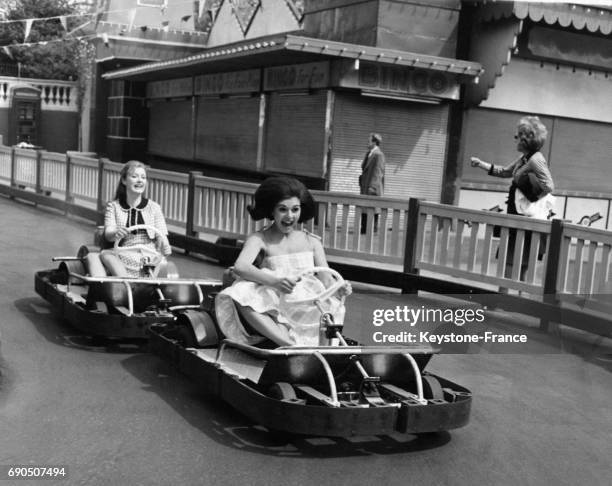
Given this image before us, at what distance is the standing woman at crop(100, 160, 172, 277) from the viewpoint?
7.57 m

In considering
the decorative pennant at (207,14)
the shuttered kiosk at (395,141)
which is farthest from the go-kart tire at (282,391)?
the decorative pennant at (207,14)

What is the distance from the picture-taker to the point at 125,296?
23.0 feet

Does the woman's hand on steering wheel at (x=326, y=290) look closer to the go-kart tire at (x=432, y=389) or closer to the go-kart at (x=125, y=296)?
the go-kart tire at (x=432, y=389)

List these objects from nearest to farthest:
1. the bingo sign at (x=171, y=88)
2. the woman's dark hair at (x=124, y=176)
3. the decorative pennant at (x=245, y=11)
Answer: the woman's dark hair at (x=124, y=176), the decorative pennant at (x=245, y=11), the bingo sign at (x=171, y=88)

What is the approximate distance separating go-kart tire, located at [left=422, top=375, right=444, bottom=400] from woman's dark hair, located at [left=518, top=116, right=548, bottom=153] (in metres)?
4.82

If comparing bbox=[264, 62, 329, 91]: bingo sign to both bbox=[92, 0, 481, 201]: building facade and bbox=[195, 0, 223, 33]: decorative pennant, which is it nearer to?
bbox=[92, 0, 481, 201]: building facade

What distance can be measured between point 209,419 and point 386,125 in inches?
517

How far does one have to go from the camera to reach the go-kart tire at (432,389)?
16.2ft

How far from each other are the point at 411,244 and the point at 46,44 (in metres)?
33.4

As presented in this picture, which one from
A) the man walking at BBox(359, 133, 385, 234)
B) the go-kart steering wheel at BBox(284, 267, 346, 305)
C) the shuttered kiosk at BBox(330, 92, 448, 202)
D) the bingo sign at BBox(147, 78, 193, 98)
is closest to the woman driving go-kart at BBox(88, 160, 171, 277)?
the go-kart steering wheel at BBox(284, 267, 346, 305)

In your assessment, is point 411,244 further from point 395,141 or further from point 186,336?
point 395,141

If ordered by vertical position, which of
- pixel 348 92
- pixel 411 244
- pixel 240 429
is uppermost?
pixel 348 92

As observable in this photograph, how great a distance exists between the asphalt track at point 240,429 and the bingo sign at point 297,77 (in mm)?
10596

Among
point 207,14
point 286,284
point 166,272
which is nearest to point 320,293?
point 286,284
